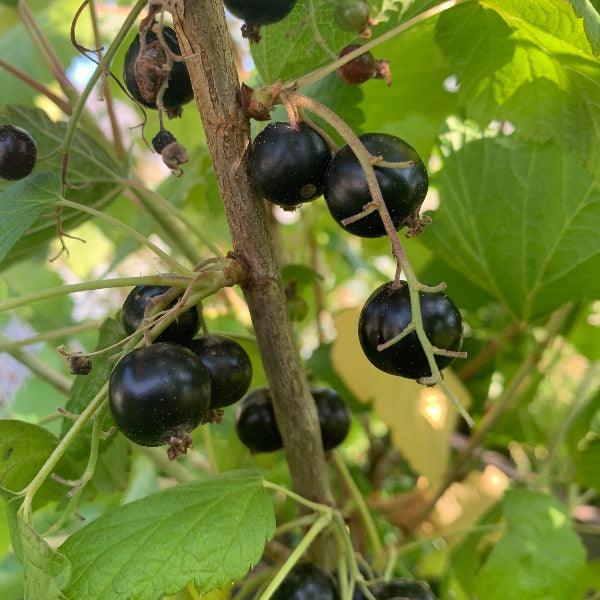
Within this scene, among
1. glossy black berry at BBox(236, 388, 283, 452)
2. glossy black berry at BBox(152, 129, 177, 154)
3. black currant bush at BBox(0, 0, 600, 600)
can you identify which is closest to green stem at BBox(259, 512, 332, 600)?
black currant bush at BBox(0, 0, 600, 600)

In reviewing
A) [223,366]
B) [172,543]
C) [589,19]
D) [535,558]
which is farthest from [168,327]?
[535,558]

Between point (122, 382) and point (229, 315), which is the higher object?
point (122, 382)

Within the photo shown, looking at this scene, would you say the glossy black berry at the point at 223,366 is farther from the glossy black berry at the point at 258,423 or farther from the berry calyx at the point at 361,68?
the berry calyx at the point at 361,68

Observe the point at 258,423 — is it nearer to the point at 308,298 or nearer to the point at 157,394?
the point at 157,394

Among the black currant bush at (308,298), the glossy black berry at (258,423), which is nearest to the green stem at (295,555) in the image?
the black currant bush at (308,298)

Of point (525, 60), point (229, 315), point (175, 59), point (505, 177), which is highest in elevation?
point (175, 59)

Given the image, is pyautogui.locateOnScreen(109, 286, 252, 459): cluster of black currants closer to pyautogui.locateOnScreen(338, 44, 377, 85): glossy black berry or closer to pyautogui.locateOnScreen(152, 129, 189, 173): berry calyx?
pyautogui.locateOnScreen(152, 129, 189, 173): berry calyx

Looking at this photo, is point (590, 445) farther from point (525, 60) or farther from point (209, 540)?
point (209, 540)

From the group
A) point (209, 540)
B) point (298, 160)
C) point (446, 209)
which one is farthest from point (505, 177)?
point (209, 540)
